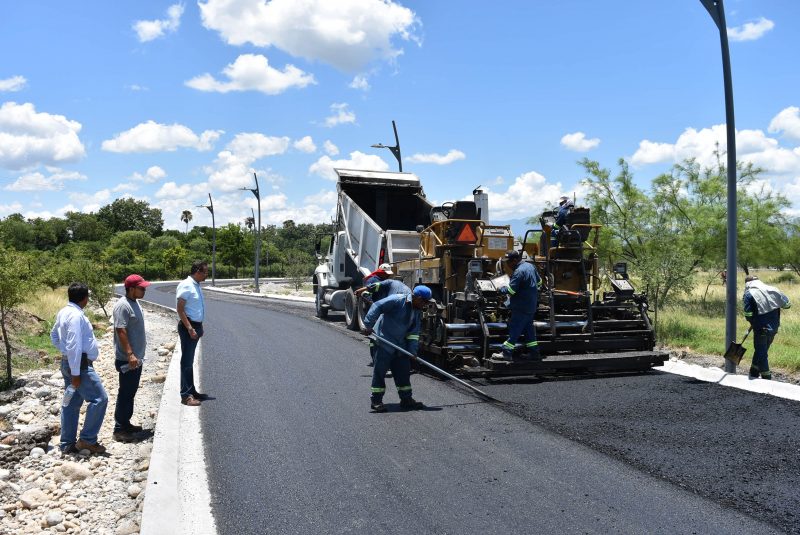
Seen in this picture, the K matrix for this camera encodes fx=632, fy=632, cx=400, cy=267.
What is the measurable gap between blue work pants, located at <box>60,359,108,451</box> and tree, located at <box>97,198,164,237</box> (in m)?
91.1

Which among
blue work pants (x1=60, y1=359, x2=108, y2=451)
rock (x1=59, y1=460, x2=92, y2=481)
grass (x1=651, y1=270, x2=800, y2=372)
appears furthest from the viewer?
grass (x1=651, y1=270, x2=800, y2=372)

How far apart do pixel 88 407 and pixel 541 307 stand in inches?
250

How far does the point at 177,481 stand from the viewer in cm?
477

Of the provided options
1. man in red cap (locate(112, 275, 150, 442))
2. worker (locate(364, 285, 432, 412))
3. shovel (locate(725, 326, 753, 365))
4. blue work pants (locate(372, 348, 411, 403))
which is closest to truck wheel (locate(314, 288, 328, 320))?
worker (locate(364, 285, 432, 412))

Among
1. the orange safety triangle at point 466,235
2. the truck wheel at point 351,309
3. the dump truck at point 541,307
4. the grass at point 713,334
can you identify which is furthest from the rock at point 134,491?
the truck wheel at point 351,309

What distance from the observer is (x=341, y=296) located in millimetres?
16672

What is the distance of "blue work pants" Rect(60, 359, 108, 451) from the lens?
568cm

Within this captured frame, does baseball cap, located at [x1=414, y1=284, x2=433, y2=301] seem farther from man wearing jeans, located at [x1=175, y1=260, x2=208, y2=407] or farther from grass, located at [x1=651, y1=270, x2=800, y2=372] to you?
grass, located at [x1=651, y1=270, x2=800, y2=372]

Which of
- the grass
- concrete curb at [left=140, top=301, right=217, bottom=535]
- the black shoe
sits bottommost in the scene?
concrete curb at [left=140, top=301, right=217, bottom=535]

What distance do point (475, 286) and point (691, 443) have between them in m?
4.11

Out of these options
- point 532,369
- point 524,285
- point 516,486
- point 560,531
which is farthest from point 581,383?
point 560,531

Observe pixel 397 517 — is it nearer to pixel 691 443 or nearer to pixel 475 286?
pixel 691 443

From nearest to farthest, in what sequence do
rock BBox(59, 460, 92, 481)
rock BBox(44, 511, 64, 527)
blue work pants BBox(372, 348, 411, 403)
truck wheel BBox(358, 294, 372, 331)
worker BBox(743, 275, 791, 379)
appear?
rock BBox(44, 511, 64, 527), rock BBox(59, 460, 92, 481), blue work pants BBox(372, 348, 411, 403), worker BBox(743, 275, 791, 379), truck wheel BBox(358, 294, 372, 331)

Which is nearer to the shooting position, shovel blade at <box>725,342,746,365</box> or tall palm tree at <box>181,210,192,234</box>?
shovel blade at <box>725,342,746,365</box>
